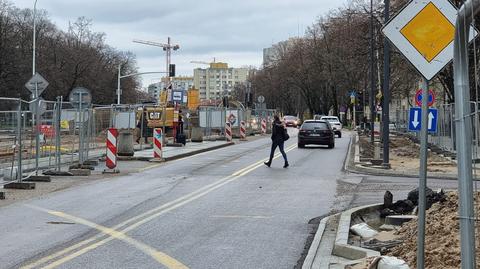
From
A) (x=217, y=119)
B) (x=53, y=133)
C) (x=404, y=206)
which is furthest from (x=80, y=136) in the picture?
(x=217, y=119)

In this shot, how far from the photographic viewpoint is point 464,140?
165 inches

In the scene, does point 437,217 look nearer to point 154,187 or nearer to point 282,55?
point 154,187

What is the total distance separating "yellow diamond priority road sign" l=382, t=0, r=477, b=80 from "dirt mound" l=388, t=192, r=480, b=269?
1.44 m

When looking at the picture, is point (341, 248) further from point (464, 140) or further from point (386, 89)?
point (386, 89)

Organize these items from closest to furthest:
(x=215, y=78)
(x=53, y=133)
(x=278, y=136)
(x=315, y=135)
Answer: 1. (x=53, y=133)
2. (x=278, y=136)
3. (x=315, y=135)
4. (x=215, y=78)

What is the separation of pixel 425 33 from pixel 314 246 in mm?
3689

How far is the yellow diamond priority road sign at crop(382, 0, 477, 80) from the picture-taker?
5301mm

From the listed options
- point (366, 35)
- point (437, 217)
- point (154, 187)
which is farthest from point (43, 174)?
point (366, 35)

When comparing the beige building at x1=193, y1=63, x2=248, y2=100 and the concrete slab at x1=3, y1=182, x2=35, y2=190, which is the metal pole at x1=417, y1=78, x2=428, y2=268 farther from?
the beige building at x1=193, y1=63, x2=248, y2=100

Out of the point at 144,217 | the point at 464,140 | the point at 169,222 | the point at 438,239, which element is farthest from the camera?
the point at 144,217

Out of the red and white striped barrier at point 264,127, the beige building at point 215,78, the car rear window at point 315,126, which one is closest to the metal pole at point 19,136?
the car rear window at point 315,126

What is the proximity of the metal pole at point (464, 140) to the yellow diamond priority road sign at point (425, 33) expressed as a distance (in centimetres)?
109

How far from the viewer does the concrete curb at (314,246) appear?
23.8ft

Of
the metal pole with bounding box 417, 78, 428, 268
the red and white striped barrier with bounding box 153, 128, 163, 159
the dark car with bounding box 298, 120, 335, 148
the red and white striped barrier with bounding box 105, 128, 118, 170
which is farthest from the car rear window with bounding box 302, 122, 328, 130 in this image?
the metal pole with bounding box 417, 78, 428, 268
